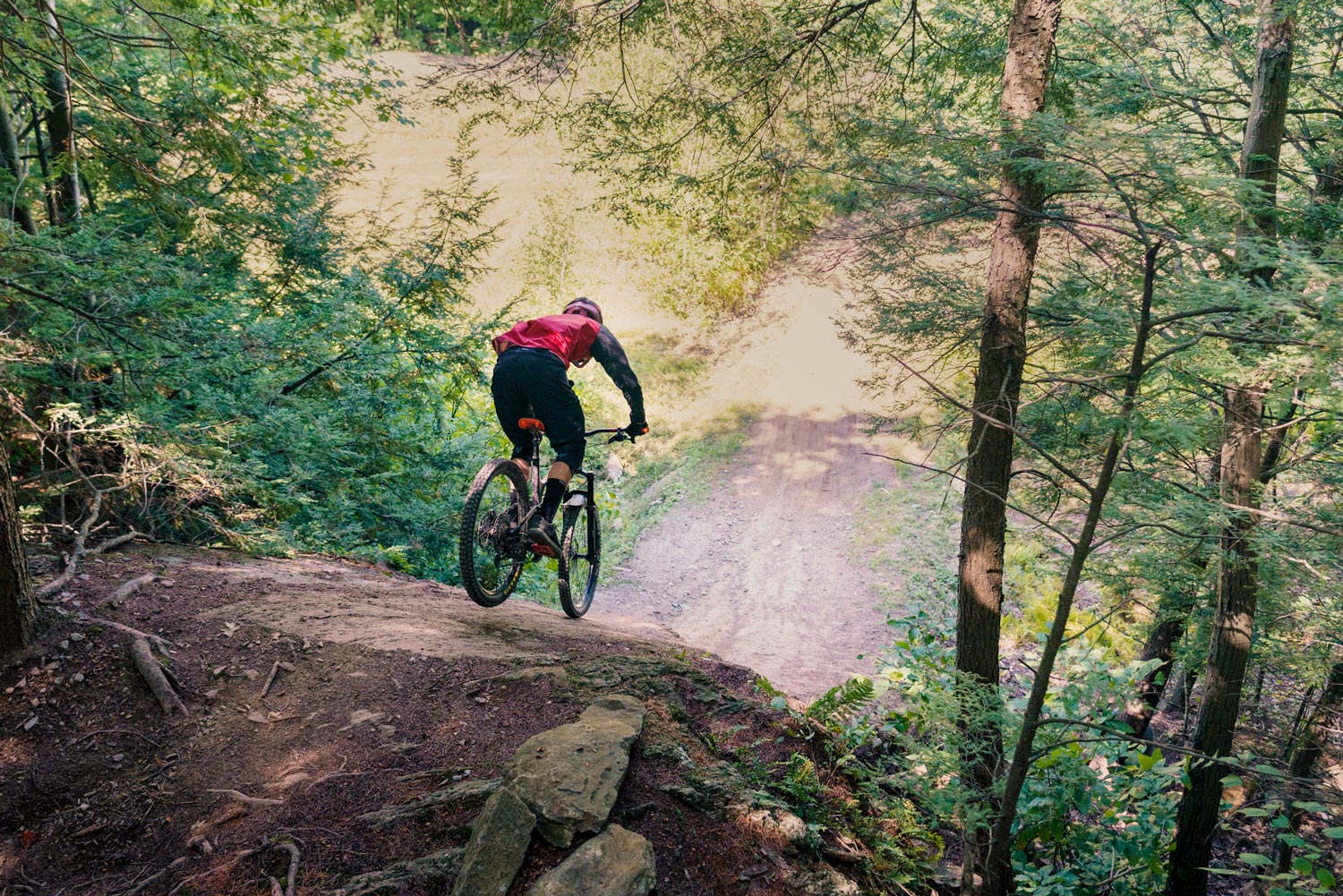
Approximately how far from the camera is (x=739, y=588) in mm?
11242

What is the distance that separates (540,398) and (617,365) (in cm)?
62

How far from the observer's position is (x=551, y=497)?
537cm

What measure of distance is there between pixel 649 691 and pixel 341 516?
4920 millimetres

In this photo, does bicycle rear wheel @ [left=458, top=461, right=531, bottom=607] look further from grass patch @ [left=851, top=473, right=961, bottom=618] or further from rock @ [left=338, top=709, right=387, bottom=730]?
grass patch @ [left=851, top=473, right=961, bottom=618]

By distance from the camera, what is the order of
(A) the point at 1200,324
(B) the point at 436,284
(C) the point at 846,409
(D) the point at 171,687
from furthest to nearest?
(C) the point at 846,409 → (B) the point at 436,284 → (D) the point at 171,687 → (A) the point at 1200,324

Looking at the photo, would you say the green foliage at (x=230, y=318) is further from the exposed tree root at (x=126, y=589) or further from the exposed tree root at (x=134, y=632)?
the exposed tree root at (x=134, y=632)

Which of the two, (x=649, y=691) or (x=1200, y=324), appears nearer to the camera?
(x=1200, y=324)

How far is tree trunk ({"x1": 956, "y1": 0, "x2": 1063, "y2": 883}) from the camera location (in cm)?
461

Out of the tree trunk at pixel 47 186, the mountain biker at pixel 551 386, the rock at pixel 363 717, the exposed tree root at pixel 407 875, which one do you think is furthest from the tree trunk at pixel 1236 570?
the tree trunk at pixel 47 186

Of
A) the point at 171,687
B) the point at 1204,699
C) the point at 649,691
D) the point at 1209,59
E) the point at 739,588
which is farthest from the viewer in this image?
the point at 739,588

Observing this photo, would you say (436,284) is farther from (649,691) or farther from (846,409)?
(846,409)

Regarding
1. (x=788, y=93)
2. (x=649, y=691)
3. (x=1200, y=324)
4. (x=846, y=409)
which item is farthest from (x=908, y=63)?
(x=846, y=409)

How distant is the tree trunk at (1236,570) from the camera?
5387 mm

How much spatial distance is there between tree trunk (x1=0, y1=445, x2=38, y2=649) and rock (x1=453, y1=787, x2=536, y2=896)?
273 cm
